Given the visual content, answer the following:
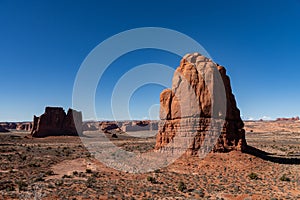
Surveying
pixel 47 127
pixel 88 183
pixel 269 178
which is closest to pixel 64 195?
pixel 88 183

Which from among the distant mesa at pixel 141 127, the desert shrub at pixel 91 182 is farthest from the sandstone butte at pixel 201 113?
the distant mesa at pixel 141 127

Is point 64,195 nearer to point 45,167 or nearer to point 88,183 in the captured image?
point 88,183

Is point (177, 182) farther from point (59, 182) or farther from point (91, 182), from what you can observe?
point (59, 182)

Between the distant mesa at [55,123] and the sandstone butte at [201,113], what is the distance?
57900mm

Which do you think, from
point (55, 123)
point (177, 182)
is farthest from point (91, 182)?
point (55, 123)

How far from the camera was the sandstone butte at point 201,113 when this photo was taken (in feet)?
81.4

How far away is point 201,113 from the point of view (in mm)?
25406

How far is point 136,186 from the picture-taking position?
17219 mm

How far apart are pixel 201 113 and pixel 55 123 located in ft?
209

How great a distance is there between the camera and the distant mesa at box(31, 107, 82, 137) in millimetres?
73625

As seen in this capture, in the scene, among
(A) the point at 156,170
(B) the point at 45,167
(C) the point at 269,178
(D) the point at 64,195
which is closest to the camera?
(D) the point at 64,195

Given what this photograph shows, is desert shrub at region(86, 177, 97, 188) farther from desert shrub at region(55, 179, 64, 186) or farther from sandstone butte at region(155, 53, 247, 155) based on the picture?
sandstone butte at region(155, 53, 247, 155)

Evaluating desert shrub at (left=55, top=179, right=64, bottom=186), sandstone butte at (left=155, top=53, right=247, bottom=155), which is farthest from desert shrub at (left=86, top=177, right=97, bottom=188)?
sandstone butte at (left=155, top=53, right=247, bottom=155)

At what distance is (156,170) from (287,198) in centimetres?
1160
